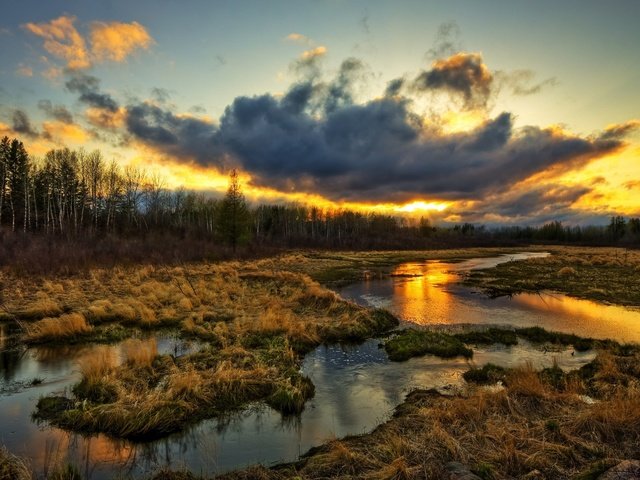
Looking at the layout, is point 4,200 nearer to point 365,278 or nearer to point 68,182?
point 68,182

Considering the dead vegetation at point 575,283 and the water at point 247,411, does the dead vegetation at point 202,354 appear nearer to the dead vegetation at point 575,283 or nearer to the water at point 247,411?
the water at point 247,411

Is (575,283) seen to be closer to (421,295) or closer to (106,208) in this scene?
(421,295)

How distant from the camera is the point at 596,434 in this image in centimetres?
748

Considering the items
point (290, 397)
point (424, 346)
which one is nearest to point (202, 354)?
point (290, 397)

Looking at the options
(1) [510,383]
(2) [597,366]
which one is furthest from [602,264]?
(1) [510,383]

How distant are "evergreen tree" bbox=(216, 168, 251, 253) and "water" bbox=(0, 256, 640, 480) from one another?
37612mm

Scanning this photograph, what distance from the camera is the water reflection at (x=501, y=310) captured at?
63.7 ft

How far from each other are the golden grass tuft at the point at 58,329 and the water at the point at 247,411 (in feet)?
2.93

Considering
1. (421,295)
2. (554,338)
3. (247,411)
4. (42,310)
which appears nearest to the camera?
(247,411)

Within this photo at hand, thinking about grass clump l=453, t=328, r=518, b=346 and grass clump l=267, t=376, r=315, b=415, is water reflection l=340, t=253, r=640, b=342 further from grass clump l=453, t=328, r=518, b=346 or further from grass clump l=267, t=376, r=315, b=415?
grass clump l=267, t=376, r=315, b=415

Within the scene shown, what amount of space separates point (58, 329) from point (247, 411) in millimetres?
10758

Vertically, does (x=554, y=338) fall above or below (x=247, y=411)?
below

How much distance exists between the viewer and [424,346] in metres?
15.3

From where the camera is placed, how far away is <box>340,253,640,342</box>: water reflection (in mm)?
19406
